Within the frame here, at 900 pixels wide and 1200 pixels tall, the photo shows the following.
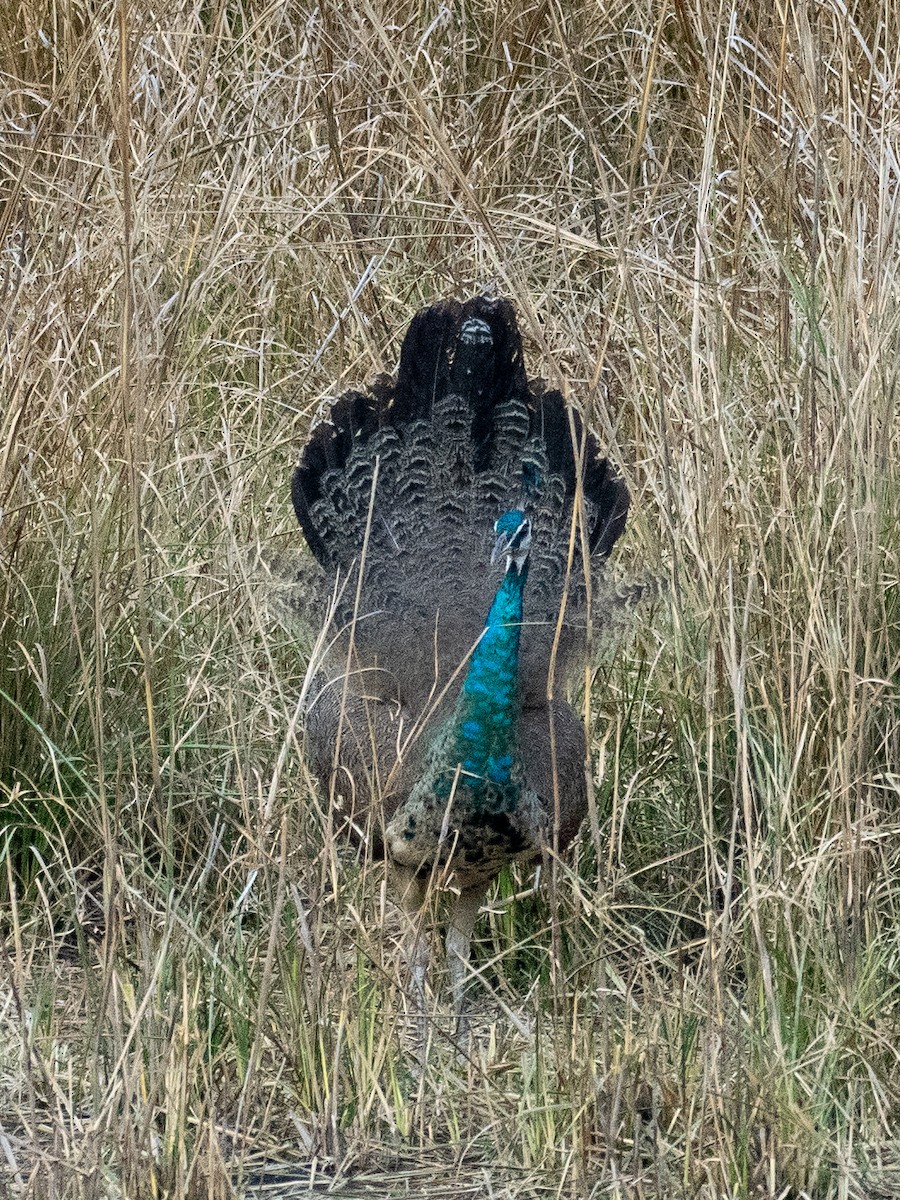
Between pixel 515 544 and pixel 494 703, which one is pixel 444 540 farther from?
pixel 494 703

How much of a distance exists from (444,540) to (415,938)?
1455 mm

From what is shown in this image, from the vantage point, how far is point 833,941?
3.06 m

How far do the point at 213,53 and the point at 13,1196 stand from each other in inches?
155

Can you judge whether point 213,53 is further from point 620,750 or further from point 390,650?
point 620,750

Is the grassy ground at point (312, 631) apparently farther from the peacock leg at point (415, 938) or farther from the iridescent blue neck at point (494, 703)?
the iridescent blue neck at point (494, 703)

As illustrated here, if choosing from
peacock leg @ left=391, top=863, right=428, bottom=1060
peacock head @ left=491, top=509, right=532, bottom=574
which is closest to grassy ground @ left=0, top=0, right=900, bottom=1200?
peacock leg @ left=391, top=863, right=428, bottom=1060

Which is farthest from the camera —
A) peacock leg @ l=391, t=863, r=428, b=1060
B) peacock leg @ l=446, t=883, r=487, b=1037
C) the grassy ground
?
peacock leg @ l=446, t=883, r=487, b=1037

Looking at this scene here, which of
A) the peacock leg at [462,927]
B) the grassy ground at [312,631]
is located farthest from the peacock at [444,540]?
the grassy ground at [312,631]

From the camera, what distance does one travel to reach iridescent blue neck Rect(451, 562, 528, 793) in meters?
3.75

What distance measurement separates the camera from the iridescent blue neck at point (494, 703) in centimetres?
375

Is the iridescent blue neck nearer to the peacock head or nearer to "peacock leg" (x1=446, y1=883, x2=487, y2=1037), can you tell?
the peacock head

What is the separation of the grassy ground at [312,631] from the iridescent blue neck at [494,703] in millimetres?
301

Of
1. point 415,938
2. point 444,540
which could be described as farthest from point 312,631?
point 415,938

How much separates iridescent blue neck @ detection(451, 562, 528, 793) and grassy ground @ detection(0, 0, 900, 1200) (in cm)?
30
